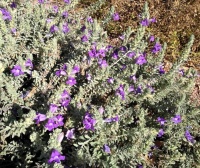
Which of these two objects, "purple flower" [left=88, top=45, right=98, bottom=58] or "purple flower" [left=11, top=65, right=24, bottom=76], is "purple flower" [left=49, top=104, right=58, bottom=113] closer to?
"purple flower" [left=11, top=65, right=24, bottom=76]

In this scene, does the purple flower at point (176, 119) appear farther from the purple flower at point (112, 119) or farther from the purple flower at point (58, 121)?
the purple flower at point (58, 121)

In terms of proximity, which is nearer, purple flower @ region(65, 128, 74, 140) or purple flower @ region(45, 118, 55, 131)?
purple flower @ region(45, 118, 55, 131)

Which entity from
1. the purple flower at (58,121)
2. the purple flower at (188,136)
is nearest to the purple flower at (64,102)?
the purple flower at (58,121)

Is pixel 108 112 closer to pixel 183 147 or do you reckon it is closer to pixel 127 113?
pixel 127 113

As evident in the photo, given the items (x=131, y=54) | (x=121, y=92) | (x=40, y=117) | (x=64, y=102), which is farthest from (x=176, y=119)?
(x=40, y=117)

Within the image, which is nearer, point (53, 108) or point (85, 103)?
point (53, 108)

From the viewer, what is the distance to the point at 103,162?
8.65 feet

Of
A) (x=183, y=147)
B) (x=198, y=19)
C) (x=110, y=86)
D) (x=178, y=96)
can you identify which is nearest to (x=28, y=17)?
(x=110, y=86)

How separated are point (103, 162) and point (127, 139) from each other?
1.56ft

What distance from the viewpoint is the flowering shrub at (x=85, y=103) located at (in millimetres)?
2709

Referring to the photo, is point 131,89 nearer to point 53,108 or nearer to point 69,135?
point 69,135

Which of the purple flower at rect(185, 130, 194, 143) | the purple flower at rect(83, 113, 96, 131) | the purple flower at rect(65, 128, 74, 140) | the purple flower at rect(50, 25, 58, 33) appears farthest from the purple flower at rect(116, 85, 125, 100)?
the purple flower at rect(50, 25, 58, 33)

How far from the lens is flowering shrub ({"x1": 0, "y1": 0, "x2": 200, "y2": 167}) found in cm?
271

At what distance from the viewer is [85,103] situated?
10.4 feet
